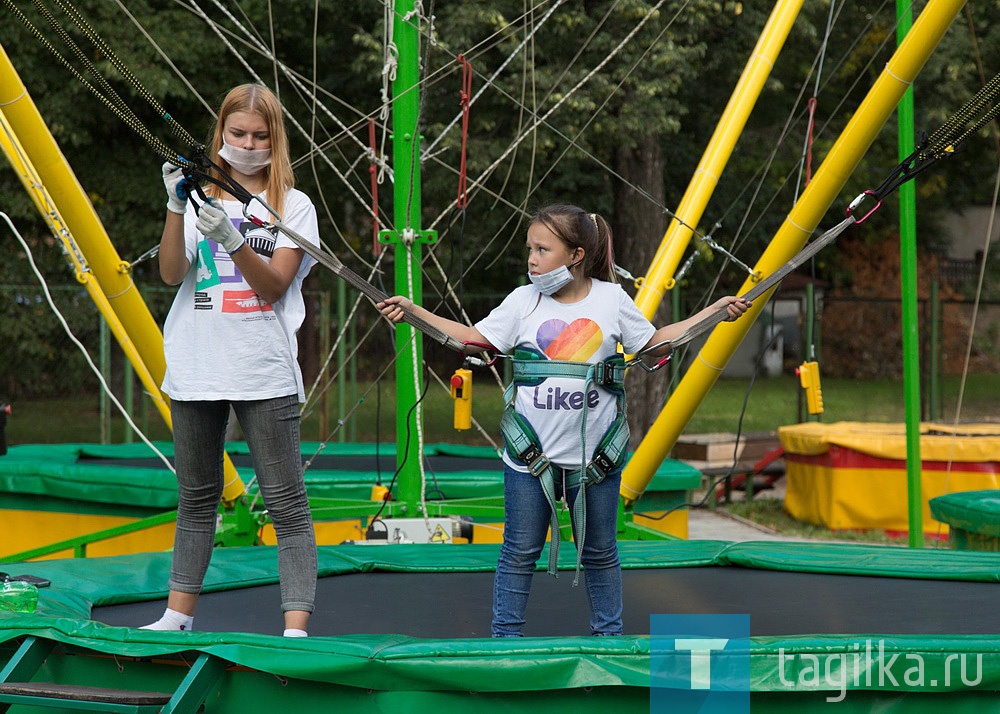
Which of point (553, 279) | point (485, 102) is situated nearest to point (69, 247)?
point (553, 279)

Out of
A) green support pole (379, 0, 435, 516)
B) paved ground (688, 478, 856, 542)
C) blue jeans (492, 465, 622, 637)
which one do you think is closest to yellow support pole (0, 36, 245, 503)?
green support pole (379, 0, 435, 516)

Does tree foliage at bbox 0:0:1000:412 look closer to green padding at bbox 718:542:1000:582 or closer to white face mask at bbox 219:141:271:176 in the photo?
green padding at bbox 718:542:1000:582

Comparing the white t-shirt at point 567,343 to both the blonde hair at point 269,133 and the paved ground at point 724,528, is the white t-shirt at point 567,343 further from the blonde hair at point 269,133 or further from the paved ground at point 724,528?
the paved ground at point 724,528

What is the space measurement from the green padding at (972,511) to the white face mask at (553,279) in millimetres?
2471

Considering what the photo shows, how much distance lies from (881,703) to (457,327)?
3.69 feet

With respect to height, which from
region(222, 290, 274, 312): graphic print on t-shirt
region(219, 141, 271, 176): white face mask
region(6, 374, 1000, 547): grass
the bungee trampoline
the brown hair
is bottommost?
the bungee trampoline

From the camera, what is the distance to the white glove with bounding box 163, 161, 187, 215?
7.23ft

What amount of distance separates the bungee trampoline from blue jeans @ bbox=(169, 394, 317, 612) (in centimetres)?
14

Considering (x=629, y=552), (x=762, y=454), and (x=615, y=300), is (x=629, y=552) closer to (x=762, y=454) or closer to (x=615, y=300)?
(x=615, y=300)

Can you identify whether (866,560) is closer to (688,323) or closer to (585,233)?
(688,323)

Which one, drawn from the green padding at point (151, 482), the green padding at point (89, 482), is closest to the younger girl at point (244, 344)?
the green padding at point (151, 482)

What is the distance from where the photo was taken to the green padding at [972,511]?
13.6 feet

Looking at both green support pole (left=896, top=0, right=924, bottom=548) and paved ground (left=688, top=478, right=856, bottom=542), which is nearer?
green support pole (left=896, top=0, right=924, bottom=548)

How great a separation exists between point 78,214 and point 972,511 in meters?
3.25
